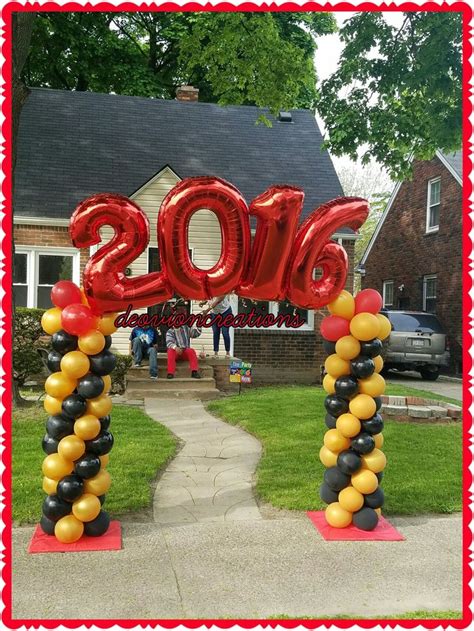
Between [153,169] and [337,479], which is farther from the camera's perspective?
[153,169]

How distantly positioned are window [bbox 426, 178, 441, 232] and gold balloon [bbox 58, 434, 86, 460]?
16874 mm

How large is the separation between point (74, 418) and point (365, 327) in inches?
96.8

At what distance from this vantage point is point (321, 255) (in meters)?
4.74

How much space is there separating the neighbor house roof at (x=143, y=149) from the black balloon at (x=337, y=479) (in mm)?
10398

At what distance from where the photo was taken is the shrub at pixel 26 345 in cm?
1116

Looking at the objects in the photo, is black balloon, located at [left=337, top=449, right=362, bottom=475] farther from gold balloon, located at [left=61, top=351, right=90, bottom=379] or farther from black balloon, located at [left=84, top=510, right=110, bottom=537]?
gold balloon, located at [left=61, top=351, right=90, bottom=379]

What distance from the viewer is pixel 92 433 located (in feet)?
15.0

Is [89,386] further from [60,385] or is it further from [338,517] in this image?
[338,517]

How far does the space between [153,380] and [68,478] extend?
6.83m

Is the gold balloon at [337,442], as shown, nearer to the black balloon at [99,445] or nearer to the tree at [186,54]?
the black balloon at [99,445]

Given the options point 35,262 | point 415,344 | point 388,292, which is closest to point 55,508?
point 35,262

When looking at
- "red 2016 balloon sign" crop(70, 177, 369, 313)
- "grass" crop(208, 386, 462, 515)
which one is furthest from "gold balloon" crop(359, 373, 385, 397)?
"grass" crop(208, 386, 462, 515)

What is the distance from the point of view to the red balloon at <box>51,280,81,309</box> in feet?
14.8

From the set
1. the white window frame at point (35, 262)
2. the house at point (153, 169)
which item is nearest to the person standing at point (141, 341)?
the house at point (153, 169)
